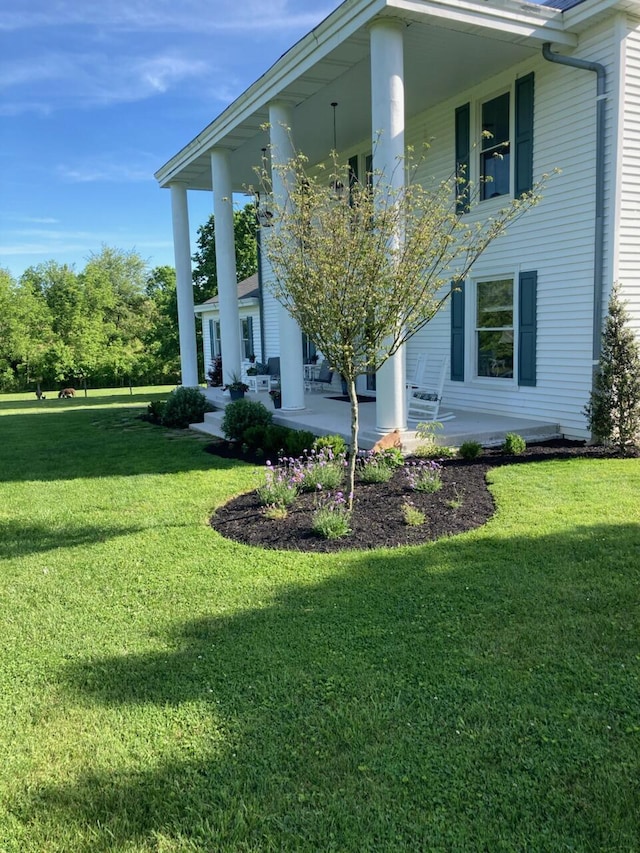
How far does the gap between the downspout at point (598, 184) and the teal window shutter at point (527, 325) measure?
3.32ft

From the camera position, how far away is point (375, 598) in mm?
3805

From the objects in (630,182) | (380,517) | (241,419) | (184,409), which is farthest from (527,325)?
(184,409)

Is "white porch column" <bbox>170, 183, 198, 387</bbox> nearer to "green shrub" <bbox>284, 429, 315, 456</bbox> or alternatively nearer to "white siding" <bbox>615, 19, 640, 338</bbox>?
"green shrub" <bbox>284, 429, 315, 456</bbox>

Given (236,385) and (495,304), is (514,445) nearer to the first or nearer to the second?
(495,304)

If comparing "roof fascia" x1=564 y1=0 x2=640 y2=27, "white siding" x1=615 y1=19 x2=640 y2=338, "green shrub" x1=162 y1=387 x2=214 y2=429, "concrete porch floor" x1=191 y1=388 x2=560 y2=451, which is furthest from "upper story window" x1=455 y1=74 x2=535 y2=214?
"green shrub" x1=162 y1=387 x2=214 y2=429

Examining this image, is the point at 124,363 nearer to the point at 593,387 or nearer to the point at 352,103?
the point at 352,103

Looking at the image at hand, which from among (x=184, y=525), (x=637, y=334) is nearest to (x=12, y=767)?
(x=184, y=525)

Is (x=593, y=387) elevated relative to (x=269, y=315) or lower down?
lower down

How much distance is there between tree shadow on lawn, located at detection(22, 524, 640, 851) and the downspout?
4711 mm

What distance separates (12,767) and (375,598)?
209 cm

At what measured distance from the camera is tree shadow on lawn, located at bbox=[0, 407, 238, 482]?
25.8 feet

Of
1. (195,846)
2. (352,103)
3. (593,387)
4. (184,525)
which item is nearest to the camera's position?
(195,846)

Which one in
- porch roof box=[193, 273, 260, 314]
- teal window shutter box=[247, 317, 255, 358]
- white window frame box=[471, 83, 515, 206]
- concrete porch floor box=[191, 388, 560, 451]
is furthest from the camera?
teal window shutter box=[247, 317, 255, 358]

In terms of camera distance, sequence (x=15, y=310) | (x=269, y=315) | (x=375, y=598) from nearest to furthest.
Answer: (x=375, y=598)
(x=269, y=315)
(x=15, y=310)
